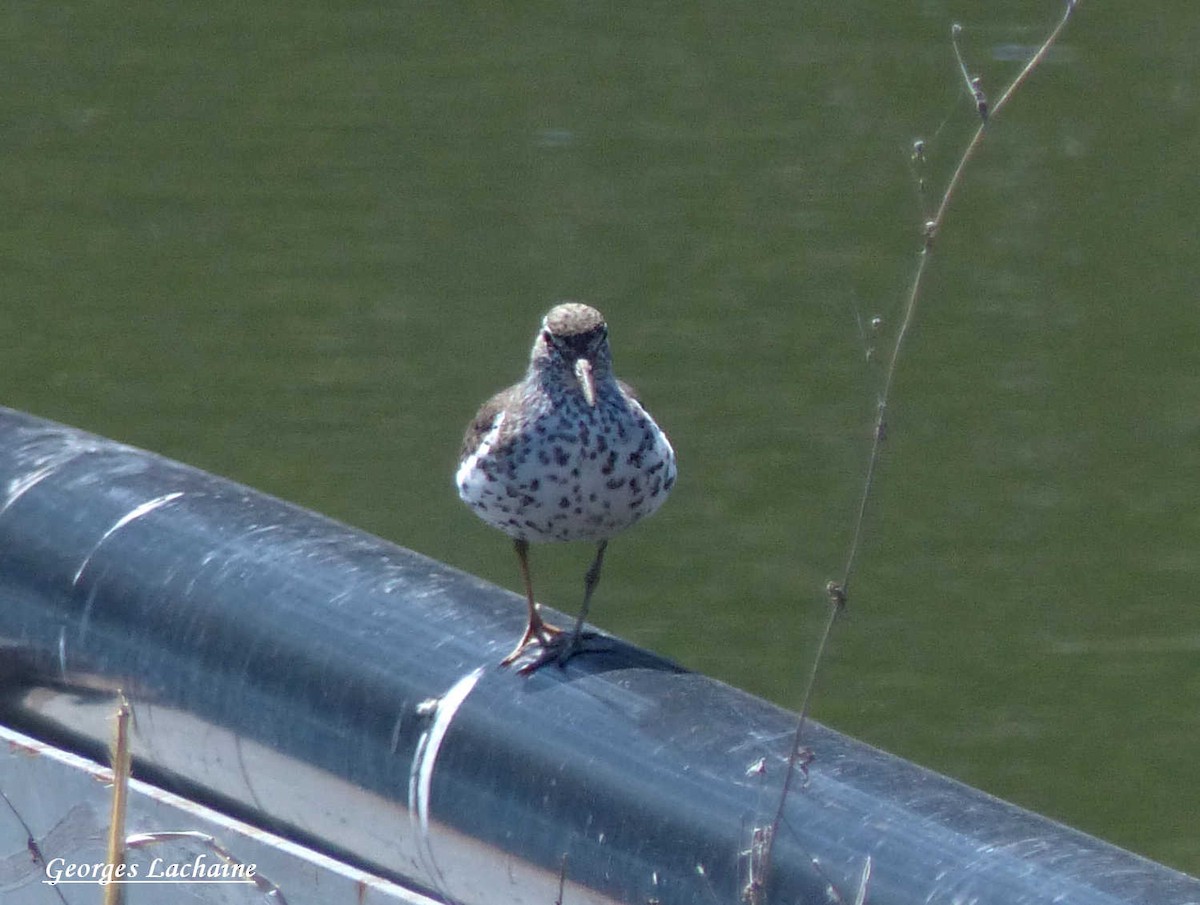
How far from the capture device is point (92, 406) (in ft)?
26.7

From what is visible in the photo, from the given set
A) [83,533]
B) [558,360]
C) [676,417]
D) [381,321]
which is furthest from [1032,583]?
[83,533]

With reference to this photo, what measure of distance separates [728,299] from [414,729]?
5.42 meters

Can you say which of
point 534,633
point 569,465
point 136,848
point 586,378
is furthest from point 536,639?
point 136,848

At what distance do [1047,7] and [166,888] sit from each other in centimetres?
857

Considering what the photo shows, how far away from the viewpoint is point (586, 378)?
4039mm

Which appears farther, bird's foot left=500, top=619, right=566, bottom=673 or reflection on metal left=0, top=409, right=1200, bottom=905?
bird's foot left=500, top=619, right=566, bottom=673

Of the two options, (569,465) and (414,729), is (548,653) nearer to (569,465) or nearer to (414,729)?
(414,729)

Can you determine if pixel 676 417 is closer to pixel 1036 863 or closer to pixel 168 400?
pixel 168 400

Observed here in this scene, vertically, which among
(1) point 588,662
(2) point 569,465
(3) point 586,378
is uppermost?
(3) point 586,378

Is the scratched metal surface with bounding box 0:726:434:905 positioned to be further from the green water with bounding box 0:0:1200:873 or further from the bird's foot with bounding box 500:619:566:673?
the green water with bounding box 0:0:1200:873

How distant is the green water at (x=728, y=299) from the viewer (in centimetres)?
706

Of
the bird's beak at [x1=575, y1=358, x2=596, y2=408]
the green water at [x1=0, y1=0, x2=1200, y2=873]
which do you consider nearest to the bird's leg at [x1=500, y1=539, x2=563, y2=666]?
the bird's beak at [x1=575, y1=358, x2=596, y2=408]

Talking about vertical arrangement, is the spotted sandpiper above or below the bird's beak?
below

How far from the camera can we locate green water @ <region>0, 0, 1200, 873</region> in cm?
706
